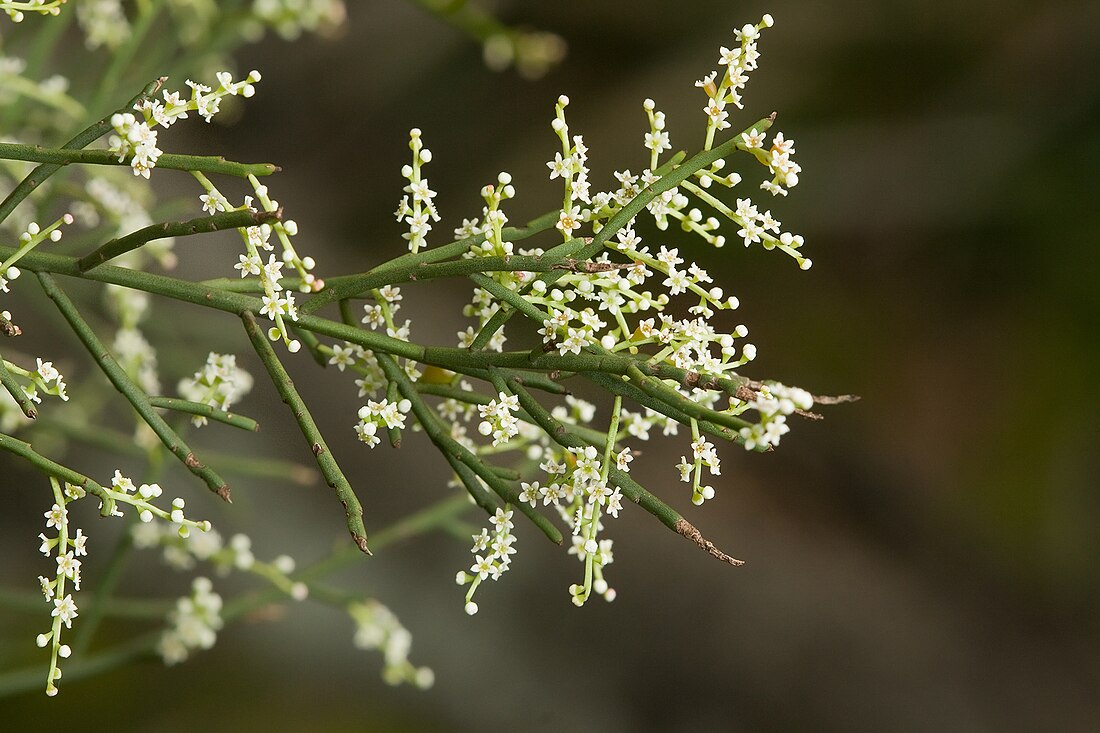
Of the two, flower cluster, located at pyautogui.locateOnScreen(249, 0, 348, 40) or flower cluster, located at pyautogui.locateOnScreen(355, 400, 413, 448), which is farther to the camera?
flower cluster, located at pyautogui.locateOnScreen(249, 0, 348, 40)

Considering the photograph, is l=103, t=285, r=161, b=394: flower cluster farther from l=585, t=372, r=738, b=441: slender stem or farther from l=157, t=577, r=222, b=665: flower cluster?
l=585, t=372, r=738, b=441: slender stem

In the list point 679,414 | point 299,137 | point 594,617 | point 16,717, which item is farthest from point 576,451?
point 299,137

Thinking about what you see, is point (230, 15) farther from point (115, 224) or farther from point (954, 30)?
point (954, 30)

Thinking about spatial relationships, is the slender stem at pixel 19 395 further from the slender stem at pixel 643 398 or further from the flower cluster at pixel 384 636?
the flower cluster at pixel 384 636

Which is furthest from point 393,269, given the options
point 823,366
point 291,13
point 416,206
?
point 823,366

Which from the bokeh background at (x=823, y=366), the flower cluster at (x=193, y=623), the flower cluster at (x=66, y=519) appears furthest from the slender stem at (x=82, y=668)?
the bokeh background at (x=823, y=366)

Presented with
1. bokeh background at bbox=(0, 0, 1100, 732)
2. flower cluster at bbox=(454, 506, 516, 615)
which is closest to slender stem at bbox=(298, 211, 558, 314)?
flower cluster at bbox=(454, 506, 516, 615)

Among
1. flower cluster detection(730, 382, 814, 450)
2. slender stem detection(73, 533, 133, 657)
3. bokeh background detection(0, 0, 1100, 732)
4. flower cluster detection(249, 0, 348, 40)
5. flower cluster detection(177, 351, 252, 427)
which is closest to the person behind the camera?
flower cluster detection(730, 382, 814, 450)

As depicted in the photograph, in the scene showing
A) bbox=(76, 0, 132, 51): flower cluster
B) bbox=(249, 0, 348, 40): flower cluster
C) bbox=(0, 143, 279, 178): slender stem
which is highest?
bbox=(249, 0, 348, 40): flower cluster
